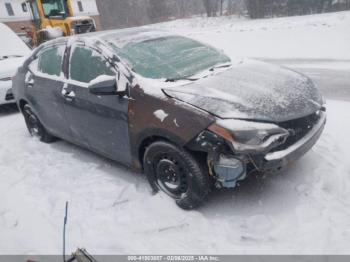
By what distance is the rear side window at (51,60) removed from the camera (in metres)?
4.25

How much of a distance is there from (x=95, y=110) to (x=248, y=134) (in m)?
1.83

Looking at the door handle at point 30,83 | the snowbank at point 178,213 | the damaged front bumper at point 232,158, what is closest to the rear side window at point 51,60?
the door handle at point 30,83

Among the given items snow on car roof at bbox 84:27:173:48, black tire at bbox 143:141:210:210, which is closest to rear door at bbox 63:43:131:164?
snow on car roof at bbox 84:27:173:48

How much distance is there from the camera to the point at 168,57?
12.1 ft

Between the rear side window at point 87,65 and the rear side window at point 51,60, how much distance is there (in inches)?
13.9

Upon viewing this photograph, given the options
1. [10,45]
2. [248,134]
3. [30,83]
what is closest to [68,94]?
[30,83]

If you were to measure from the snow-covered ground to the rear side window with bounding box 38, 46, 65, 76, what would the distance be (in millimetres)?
1230

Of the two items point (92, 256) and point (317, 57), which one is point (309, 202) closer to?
point (92, 256)

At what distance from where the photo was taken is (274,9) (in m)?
21.9

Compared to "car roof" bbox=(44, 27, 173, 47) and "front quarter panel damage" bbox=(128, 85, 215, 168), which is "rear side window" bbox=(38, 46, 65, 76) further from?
"front quarter panel damage" bbox=(128, 85, 215, 168)

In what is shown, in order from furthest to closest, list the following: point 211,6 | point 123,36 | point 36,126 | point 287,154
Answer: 1. point 211,6
2. point 36,126
3. point 123,36
4. point 287,154

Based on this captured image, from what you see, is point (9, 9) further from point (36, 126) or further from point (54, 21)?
point (36, 126)

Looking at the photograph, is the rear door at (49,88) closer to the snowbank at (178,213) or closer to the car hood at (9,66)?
the snowbank at (178,213)

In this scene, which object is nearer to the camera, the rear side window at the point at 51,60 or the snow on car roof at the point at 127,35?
the snow on car roof at the point at 127,35
